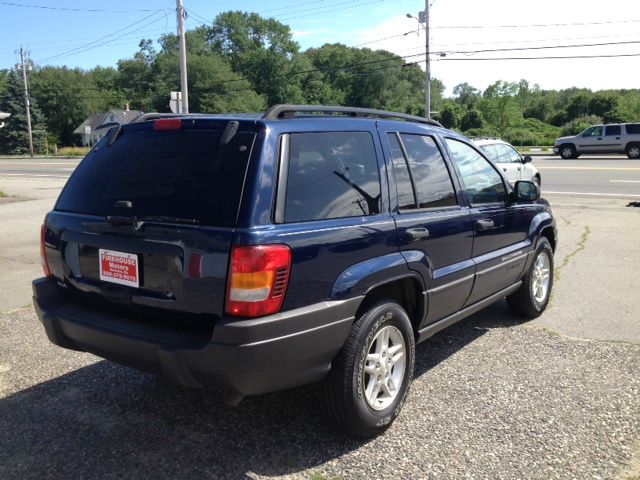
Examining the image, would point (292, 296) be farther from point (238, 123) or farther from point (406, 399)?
point (406, 399)

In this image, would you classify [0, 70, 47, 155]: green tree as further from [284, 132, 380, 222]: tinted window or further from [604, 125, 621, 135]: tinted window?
[284, 132, 380, 222]: tinted window

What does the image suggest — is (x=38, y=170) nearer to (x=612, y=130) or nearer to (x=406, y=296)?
(x=612, y=130)

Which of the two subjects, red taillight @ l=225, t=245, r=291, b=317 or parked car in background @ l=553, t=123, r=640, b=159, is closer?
red taillight @ l=225, t=245, r=291, b=317

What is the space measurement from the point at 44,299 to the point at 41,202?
1328cm

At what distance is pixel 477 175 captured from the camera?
14.4 feet

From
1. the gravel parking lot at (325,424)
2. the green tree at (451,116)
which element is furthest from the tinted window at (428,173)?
the green tree at (451,116)

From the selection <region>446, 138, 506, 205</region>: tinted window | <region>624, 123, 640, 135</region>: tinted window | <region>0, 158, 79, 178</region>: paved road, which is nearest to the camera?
<region>446, 138, 506, 205</region>: tinted window

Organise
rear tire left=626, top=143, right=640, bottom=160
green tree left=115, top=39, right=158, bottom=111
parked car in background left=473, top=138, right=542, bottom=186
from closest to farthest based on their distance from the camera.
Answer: parked car in background left=473, top=138, right=542, bottom=186 < rear tire left=626, top=143, right=640, bottom=160 < green tree left=115, top=39, right=158, bottom=111

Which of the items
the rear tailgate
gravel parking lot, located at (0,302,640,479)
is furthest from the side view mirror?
the rear tailgate

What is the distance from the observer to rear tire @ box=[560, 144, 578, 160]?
30.9 metres

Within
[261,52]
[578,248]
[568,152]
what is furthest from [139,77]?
[578,248]

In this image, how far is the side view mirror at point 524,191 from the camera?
4.70 meters

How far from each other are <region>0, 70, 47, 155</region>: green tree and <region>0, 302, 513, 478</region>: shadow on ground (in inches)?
2933

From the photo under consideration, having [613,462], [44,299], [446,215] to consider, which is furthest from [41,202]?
[613,462]
